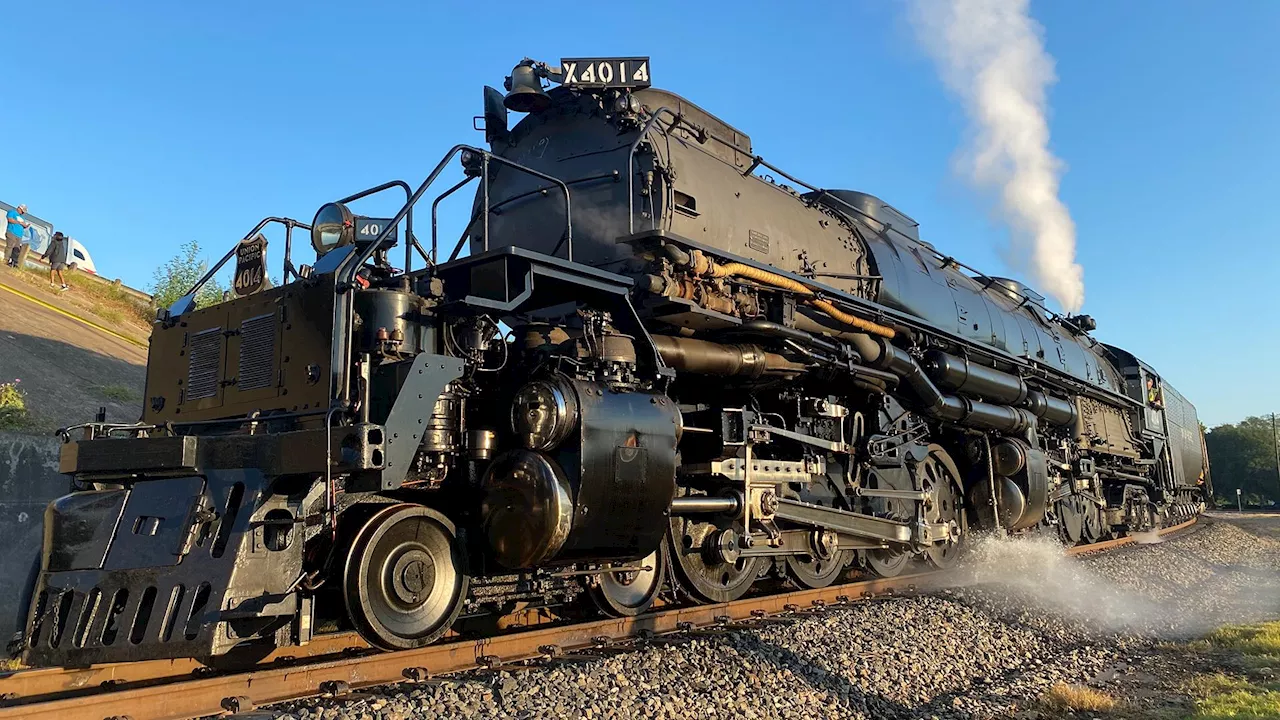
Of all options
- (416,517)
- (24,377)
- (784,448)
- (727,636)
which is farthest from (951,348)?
(24,377)

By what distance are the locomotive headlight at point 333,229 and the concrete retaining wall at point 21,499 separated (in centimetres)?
383

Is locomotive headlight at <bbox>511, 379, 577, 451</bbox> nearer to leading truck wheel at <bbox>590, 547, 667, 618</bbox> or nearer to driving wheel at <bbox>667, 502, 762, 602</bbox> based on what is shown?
leading truck wheel at <bbox>590, 547, 667, 618</bbox>

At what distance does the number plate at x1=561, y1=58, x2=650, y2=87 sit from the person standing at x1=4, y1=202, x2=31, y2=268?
18299 mm

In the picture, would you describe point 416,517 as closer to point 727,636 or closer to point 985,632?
point 727,636

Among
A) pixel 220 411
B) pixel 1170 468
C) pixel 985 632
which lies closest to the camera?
pixel 220 411

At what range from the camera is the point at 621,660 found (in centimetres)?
506

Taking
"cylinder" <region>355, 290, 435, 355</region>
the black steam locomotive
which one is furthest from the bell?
"cylinder" <region>355, 290, 435, 355</region>

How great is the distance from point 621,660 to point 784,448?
11.1 ft

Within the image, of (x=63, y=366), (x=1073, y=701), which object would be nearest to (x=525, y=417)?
(x=1073, y=701)

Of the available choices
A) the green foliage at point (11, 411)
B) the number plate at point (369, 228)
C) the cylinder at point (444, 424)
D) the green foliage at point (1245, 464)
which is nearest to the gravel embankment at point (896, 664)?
the cylinder at point (444, 424)

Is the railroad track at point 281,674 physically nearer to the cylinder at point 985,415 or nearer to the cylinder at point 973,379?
the cylinder at point 973,379

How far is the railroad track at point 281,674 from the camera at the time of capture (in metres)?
3.98

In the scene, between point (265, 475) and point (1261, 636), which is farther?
point (1261, 636)

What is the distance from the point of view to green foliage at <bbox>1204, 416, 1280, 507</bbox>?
61.6 metres
